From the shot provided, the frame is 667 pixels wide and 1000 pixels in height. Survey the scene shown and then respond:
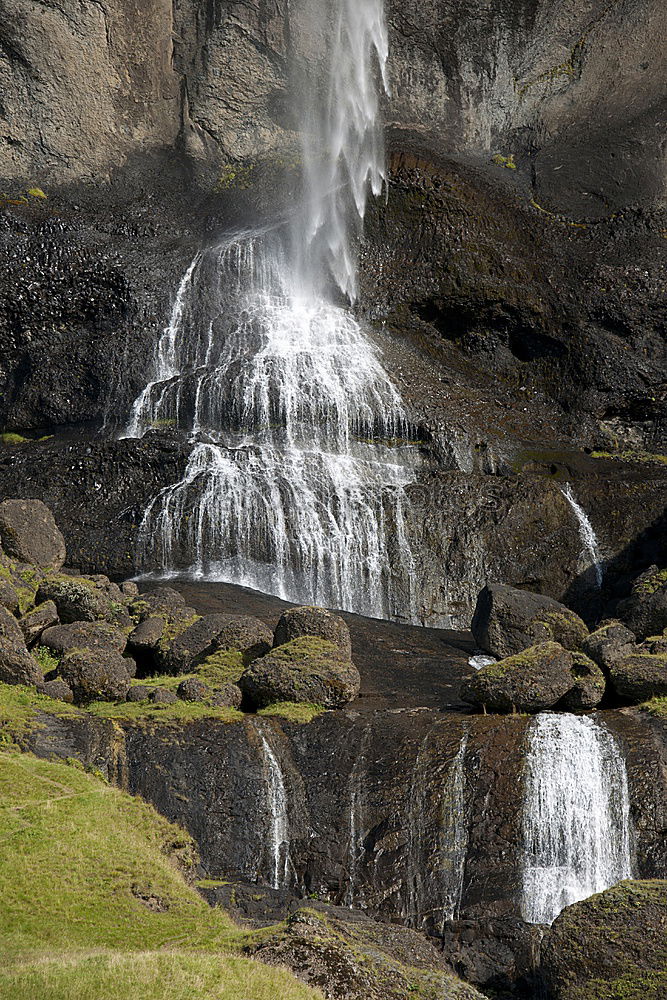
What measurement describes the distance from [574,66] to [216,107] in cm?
1537

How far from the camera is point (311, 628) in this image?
16812 millimetres

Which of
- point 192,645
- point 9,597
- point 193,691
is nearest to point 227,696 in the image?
point 193,691

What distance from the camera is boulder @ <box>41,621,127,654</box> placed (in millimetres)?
16516

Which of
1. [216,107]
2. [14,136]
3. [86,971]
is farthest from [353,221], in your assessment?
[86,971]

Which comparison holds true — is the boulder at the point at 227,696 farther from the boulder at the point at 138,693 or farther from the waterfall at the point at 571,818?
the waterfall at the point at 571,818

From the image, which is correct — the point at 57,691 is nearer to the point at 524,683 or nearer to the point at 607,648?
the point at 524,683

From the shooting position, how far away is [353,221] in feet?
129

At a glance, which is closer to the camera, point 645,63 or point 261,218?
A: point 261,218

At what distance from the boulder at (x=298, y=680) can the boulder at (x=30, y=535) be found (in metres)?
6.87

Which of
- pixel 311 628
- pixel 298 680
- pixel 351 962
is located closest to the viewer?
pixel 351 962

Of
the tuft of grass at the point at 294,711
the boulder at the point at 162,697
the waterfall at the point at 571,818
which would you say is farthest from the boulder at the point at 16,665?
the waterfall at the point at 571,818

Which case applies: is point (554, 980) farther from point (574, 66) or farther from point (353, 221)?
point (574, 66)

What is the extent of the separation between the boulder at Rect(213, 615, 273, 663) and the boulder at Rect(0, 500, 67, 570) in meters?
5.55

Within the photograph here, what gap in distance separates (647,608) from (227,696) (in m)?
9.00
